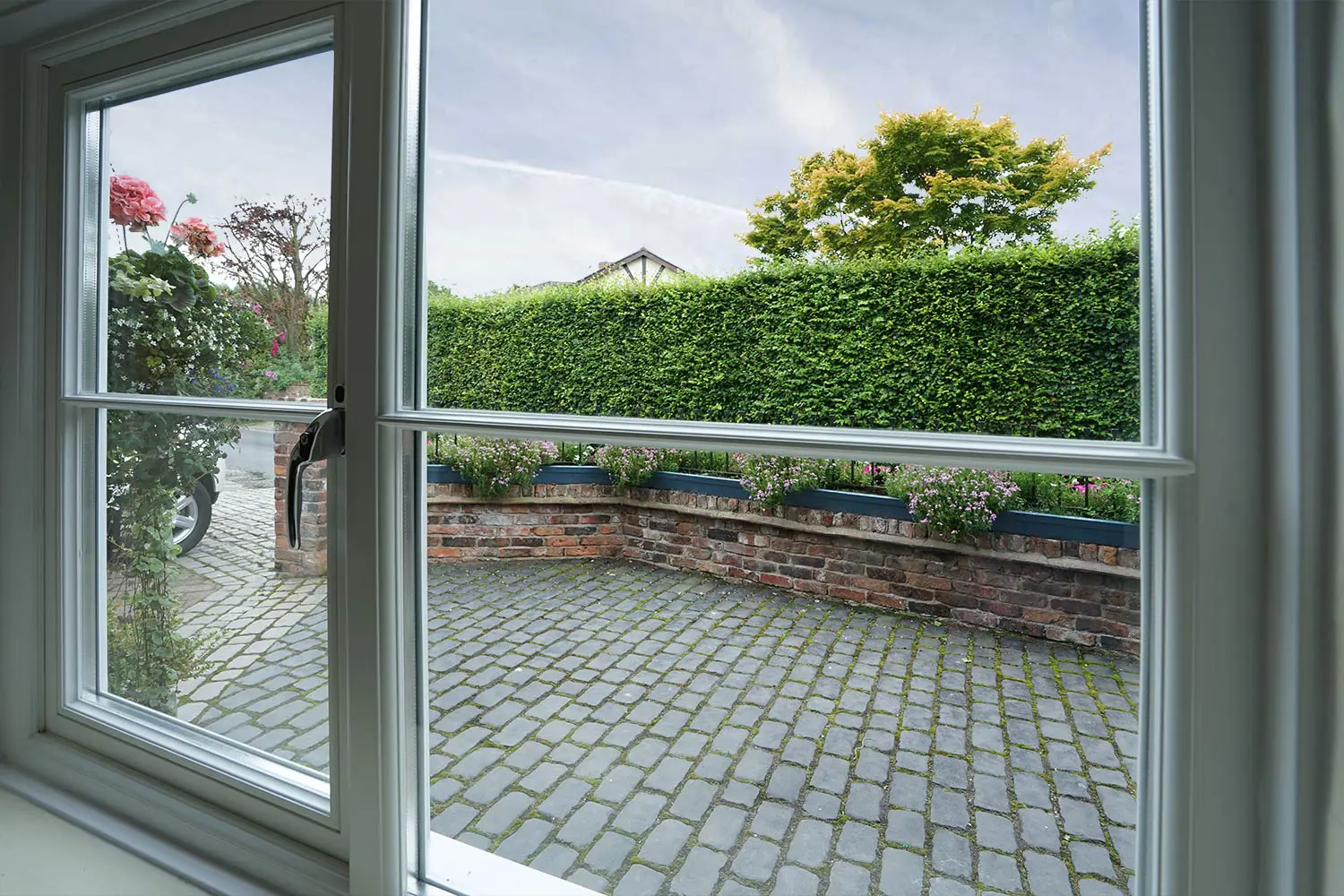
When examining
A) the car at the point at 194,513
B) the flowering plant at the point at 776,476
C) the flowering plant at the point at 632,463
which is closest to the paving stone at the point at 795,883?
the flowering plant at the point at 776,476

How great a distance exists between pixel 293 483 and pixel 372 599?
209 millimetres

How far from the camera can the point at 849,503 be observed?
3.32 feet

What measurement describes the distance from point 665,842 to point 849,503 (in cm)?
71

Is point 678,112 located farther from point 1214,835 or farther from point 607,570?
point 1214,835

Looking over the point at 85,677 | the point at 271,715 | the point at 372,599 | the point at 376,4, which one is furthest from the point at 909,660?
the point at 85,677

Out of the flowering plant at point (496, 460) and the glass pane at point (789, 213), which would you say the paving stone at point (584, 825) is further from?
the glass pane at point (789, 213)

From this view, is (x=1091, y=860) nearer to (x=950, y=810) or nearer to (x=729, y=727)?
(x=950, y=810)

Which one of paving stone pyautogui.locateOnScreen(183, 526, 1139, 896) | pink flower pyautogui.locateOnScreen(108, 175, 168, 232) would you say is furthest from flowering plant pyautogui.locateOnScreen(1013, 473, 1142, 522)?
pink flower pyautogui.locateOnScreen(108, 175, 168, 232)

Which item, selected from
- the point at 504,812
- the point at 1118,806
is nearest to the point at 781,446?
the point at 1118,806

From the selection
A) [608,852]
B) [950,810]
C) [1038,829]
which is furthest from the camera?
[608,852]

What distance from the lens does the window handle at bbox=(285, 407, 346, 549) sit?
970mm

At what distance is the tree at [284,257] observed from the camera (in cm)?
111

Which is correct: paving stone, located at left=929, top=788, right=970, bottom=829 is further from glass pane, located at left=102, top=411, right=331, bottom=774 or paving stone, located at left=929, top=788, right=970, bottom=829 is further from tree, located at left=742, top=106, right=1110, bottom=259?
glass pane, located at left=102, top=411, right=331, bottom=774

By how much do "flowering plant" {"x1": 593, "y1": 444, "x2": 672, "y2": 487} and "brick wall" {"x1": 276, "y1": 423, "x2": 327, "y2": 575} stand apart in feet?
1.66
